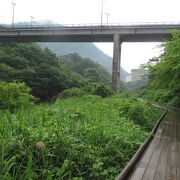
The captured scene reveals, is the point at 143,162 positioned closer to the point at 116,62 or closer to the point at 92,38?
the point at 116,62

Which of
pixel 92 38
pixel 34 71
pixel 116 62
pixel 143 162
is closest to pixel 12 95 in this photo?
pixel 143 162

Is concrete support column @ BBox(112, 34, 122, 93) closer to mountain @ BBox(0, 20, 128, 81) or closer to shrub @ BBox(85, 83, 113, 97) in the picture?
shrub @ BBox(85, 83, 113, 97)

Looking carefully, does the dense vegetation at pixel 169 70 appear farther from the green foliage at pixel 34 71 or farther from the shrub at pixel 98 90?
the green foliage at pixel 34 71

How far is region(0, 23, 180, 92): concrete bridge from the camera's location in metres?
40.5

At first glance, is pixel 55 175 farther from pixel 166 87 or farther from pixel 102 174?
pixel 166 87

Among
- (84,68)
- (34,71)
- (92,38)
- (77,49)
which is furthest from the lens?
(77,49)

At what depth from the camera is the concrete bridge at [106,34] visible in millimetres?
40500

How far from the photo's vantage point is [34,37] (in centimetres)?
4978

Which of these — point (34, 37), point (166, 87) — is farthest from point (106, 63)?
point (166, 87)

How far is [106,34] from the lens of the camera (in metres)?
43.5

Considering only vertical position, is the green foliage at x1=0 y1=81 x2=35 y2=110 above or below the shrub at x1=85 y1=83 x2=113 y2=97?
below

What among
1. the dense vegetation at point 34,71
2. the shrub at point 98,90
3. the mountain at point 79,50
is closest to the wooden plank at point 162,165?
the shrub at point 98,90

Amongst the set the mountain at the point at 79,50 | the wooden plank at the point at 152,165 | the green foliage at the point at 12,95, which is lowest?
the wooden plank at the point at 152,165

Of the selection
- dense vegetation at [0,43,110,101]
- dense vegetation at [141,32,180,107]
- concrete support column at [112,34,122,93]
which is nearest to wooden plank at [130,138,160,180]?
dense vegetation at [141,32,180,107]
